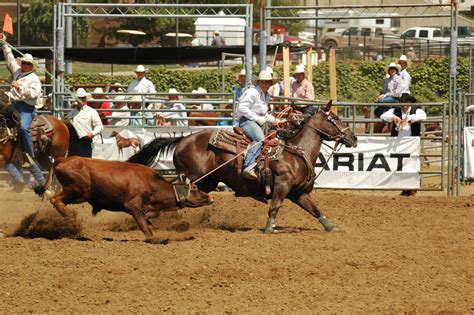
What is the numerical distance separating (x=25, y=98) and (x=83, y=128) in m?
1.69

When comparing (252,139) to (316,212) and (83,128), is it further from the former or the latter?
(83,128)

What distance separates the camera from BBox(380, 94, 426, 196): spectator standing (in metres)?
15.9

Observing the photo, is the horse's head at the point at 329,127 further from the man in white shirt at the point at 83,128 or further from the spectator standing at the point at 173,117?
the man in white shirt at the point at 83,128

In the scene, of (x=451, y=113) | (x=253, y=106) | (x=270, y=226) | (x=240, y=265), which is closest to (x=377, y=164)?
(x=451, y=113)

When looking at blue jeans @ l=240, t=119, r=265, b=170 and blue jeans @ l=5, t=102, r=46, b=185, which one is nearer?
blue jeans @ l=240, t=119, r=265, b=170

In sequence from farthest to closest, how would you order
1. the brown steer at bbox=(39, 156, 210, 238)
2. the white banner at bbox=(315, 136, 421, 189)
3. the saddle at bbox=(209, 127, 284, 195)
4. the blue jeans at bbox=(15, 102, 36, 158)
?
the white banner at bbox=(315, 136, 421, 189), the blue jeans at bbox=(15, 102, 36, 158), the saddle at bbox=(209, 127, 284, 195), the brown steer at bbox=(39, 156, 210, 238)

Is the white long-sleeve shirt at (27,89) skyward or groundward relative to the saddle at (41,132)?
skyward

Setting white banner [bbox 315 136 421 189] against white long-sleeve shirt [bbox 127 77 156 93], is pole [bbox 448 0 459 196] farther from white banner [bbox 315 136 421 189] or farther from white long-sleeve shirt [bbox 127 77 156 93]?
white long-sleeve shirt [bbox 127 77 156 93]

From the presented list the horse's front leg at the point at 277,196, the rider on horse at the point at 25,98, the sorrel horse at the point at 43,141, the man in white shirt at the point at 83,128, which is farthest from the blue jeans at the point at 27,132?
the horse's front leg at the point at 277,196

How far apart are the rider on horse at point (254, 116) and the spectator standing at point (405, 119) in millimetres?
4481

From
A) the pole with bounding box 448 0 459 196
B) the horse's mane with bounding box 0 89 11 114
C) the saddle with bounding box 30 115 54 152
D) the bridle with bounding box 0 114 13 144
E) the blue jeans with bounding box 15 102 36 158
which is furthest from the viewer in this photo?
the pole with bounding box 448 0 459 196

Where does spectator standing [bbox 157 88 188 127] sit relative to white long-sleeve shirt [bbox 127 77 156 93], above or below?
below

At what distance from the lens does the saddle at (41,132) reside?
14594 millimetres

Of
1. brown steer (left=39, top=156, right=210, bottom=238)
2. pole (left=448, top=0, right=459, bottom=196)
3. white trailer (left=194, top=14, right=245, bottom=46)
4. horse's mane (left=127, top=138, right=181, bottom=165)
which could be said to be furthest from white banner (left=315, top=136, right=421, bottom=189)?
white trailer (left=194, top=14, right=245, bottom=46)
